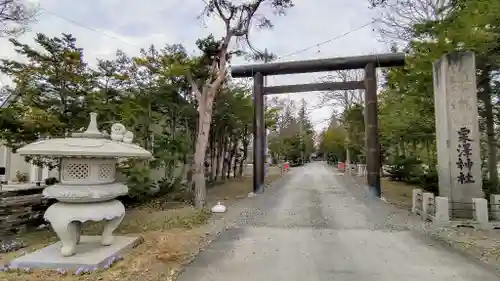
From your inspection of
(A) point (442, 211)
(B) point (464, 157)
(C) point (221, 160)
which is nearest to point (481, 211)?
(A) point (442, 211)

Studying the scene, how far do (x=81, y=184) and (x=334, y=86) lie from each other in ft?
33.5

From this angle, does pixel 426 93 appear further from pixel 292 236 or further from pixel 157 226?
pixel 157 226

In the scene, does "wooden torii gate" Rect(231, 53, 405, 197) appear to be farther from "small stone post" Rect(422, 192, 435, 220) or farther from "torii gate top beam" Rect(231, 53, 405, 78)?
"small stone post" Rect(422, 192, 435, 220)

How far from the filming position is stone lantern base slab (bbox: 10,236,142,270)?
165 inches

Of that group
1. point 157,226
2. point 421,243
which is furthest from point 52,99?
point 421,243

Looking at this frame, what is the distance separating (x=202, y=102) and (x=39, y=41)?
16.3ft

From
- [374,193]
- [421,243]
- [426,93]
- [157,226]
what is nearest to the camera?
[421,243]

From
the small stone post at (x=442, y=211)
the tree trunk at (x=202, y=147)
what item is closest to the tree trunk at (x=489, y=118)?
the small stone post at (x=442, y=211)

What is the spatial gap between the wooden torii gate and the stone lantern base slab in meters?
8.24

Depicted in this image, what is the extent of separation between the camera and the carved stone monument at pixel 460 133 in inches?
291

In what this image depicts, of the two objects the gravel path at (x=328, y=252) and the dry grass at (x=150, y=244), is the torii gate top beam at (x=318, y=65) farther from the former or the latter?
the dry grass at (x=150, y=244)

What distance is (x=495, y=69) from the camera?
9.16 m

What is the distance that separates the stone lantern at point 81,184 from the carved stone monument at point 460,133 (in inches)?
282

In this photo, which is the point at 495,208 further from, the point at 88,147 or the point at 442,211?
the point at 88,147
